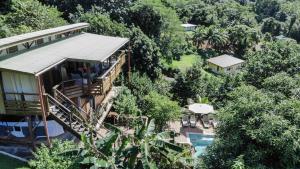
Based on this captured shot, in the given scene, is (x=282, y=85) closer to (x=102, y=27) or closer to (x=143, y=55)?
(x=143, y=55)

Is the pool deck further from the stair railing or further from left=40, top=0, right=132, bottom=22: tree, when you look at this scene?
left=40, top=0, right=132, bottom=22: tree

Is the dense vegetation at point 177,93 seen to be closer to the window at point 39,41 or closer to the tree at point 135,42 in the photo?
the tree at point 135,42

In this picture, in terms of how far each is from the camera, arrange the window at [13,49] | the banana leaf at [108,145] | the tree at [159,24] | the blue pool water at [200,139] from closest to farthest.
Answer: the banana leaf at [108,145], the window at [13,49], the blue pool water at [200,139], the tree at [159,24]

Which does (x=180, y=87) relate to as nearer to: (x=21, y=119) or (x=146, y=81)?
(x=146, y=81)

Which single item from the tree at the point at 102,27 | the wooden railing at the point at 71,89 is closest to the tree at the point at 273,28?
the tree at the point at 102,27

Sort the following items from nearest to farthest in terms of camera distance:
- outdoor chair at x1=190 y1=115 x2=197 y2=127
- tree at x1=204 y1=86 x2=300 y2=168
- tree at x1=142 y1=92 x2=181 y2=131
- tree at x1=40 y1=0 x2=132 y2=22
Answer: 1. tree at x1=204 y1=86 x2=300 y2=168
2. tree at x1=142 y1=92 x2=181 y2=131
3. outdoor chair at x1=190 y1=115 x2=197 y2=127
4. tree at x1=40 y1=0 x2=132 y2=22

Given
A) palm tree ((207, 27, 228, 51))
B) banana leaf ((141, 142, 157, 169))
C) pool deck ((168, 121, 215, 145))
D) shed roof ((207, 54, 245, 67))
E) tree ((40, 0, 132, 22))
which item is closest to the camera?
banana leaf ((141, 142, 157, 169))

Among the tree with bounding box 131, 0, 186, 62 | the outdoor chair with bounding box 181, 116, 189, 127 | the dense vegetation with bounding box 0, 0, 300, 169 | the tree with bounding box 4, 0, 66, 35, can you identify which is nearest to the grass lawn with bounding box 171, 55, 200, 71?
the dense vegetation with bounding box 0, 0, 300, 169

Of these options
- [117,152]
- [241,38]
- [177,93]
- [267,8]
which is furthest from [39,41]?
[267,8]
